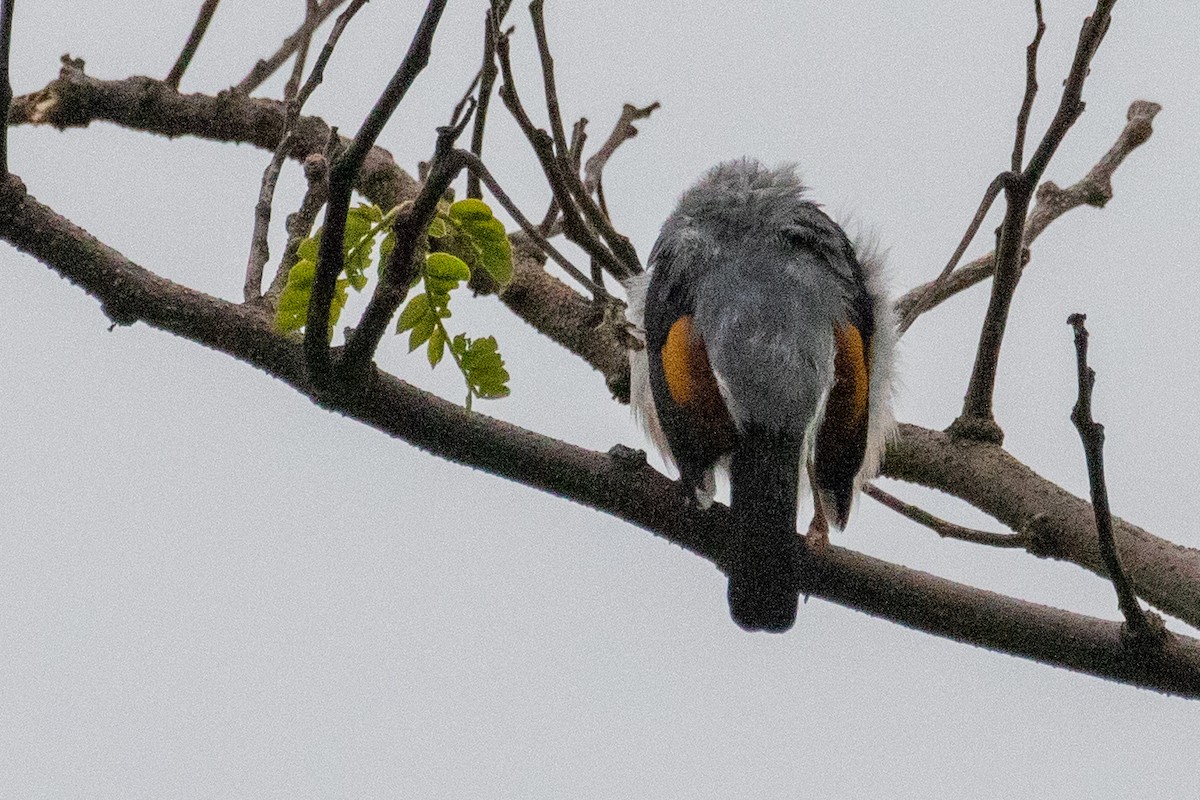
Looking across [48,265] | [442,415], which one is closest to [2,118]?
[48,265]

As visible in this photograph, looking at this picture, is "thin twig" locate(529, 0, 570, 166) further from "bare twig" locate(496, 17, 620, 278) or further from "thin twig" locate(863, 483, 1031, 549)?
"thin twig" locate(863, 483, 1031, 549)

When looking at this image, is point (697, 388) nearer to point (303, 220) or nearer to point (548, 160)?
point (548, 160)

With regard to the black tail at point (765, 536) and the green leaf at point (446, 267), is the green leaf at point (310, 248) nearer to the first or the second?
the green leaf at point (446, 267)

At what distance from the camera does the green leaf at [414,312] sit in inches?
126

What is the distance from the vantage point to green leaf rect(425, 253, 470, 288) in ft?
10.1

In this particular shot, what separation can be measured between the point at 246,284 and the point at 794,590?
1695mm

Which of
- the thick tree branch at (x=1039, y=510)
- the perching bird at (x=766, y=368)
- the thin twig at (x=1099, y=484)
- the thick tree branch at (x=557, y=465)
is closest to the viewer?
the thin twig at (x=1099, y=484)

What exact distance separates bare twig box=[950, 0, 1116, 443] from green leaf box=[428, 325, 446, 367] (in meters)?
1.62

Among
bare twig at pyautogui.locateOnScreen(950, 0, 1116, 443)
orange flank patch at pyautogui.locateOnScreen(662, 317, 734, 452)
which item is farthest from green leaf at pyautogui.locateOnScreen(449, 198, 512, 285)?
bare twig at pyautogui.locateOnScreen(950, 0, 1116, 443)

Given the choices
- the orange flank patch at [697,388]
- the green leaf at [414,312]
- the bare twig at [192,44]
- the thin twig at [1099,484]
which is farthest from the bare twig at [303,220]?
the thin twig at [1099,484]

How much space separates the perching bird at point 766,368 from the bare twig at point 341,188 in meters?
1.43

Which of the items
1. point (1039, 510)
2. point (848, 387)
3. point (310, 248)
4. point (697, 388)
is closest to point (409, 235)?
point (310, 248)

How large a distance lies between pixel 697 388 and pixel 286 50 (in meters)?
2.03

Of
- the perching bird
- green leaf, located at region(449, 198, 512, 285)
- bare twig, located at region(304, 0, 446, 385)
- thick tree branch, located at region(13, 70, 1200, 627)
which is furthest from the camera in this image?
the perching bird
